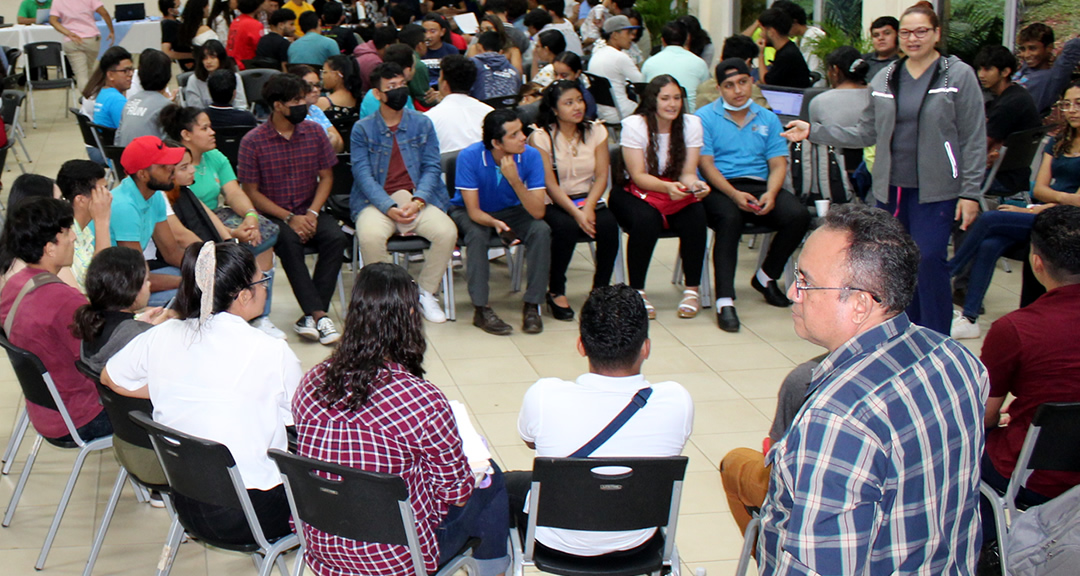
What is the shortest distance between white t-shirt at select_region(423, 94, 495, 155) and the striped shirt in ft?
14.2

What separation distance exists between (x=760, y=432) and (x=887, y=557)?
2.42 m

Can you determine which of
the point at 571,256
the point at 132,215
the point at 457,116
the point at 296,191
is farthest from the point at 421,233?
the point at 132,215

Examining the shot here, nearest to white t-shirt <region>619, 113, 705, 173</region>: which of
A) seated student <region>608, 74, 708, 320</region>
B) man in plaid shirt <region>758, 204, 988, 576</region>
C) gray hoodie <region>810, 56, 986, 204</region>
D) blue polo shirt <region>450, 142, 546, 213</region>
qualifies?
seated student <region>608, 74, 708, 320</region>

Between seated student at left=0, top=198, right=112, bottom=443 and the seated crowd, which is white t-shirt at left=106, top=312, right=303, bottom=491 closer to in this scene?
the seated crowd

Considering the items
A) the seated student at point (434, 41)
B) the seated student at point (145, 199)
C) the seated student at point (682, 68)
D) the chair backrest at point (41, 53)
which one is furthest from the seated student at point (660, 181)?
the chair backrest at point (41, 53)

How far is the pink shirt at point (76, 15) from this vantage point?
9.84 meters

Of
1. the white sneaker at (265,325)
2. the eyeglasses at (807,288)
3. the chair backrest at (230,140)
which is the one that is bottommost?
the white sneaker at (265,325)

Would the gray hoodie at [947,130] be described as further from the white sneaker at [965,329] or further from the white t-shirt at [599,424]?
the white t-shirt at [599,424]

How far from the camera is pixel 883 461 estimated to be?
143 centimetres

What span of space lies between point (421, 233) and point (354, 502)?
9.49ft

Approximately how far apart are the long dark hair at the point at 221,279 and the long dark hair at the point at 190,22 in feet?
22.4

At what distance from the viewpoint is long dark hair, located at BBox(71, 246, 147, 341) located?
10.1 feet

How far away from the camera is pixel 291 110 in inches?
191

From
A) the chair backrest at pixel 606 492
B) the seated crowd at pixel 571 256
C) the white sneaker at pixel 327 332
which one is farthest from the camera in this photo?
the white sneaker at pixel 327 332
